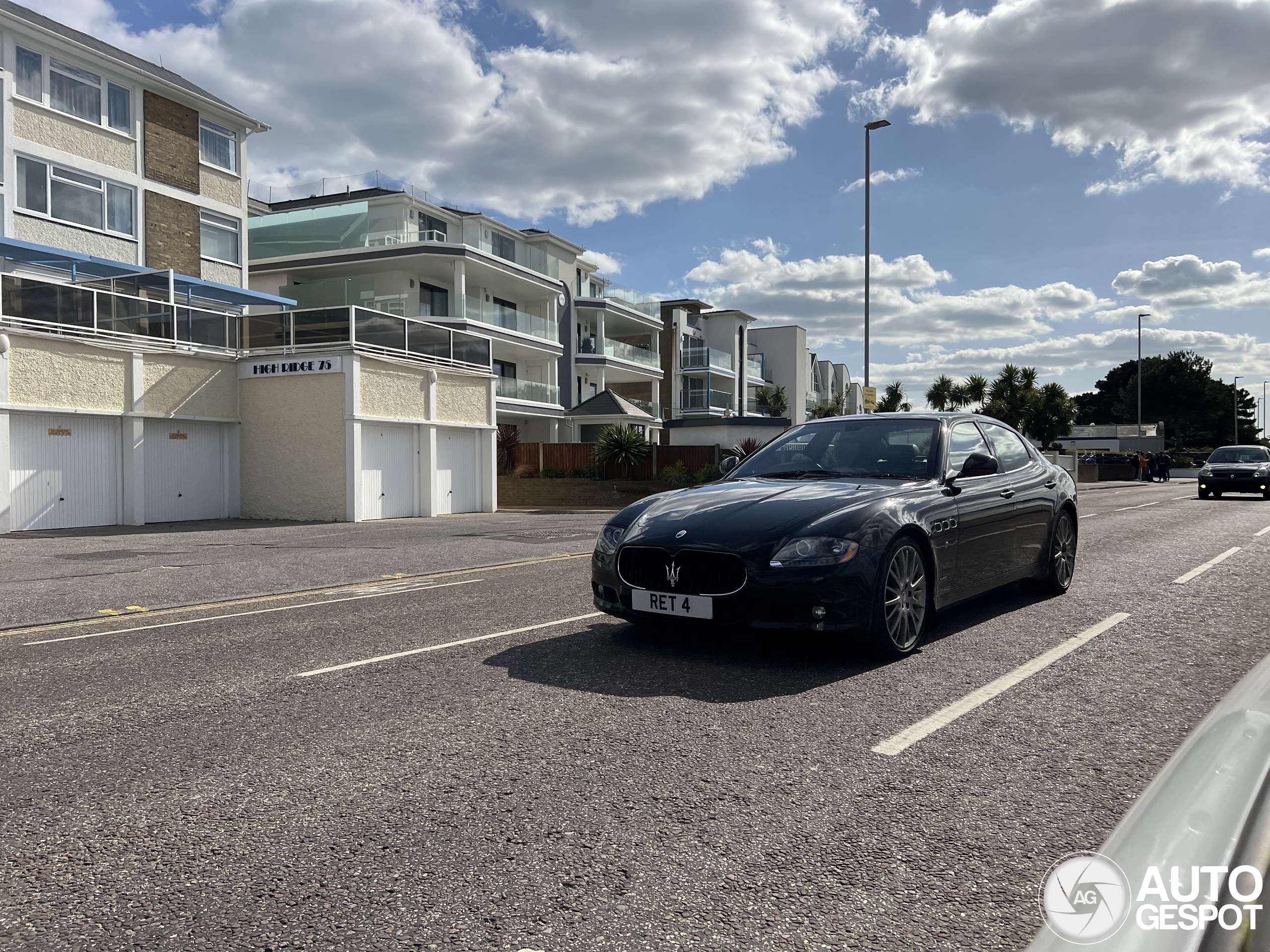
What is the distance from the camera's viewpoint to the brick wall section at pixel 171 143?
2634 centimetres

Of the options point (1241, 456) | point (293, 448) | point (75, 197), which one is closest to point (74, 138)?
point (75, 197)

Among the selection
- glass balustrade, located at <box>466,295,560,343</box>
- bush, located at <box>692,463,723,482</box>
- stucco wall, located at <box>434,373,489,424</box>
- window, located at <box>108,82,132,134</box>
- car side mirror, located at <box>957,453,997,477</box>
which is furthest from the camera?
glass balustrade, located at <box>466,295,560,343</box>

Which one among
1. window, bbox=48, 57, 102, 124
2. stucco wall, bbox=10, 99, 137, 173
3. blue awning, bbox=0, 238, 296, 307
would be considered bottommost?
blue awning, bbox=0, 238, 296, 307

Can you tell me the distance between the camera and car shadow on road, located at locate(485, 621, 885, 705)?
4852 millimetres

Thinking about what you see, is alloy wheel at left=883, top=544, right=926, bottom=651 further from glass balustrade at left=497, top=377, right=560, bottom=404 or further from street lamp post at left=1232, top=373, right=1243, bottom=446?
street lamp post at left=1232, top=373, right=1243, bottom=446

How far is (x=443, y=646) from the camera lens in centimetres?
613

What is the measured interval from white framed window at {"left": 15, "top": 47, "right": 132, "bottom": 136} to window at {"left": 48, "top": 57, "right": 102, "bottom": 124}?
0.04ft

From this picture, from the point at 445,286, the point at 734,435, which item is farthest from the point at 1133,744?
the point at 445,286

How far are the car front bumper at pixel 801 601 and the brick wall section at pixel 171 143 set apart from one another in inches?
1058

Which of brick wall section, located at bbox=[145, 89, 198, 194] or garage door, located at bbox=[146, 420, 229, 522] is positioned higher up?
brick wall section, located at bbox=[145, 89, 198, 194]

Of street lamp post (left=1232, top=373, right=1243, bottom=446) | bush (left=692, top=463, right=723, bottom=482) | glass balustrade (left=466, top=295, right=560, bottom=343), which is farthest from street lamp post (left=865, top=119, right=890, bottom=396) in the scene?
street lamp post (left=1232, top=373, right=1243, bottom=446)

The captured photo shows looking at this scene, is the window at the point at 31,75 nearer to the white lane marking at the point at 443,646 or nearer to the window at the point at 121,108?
the window at the point at 121,108

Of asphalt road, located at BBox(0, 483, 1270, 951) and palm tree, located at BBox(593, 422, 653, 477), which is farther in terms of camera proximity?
palm tree, located at BBox(593, 422, 653, 477)

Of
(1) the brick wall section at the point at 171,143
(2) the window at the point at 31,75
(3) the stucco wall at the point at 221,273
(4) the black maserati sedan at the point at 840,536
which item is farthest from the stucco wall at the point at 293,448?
(4) the black maserati sedan at the point at 840,536
